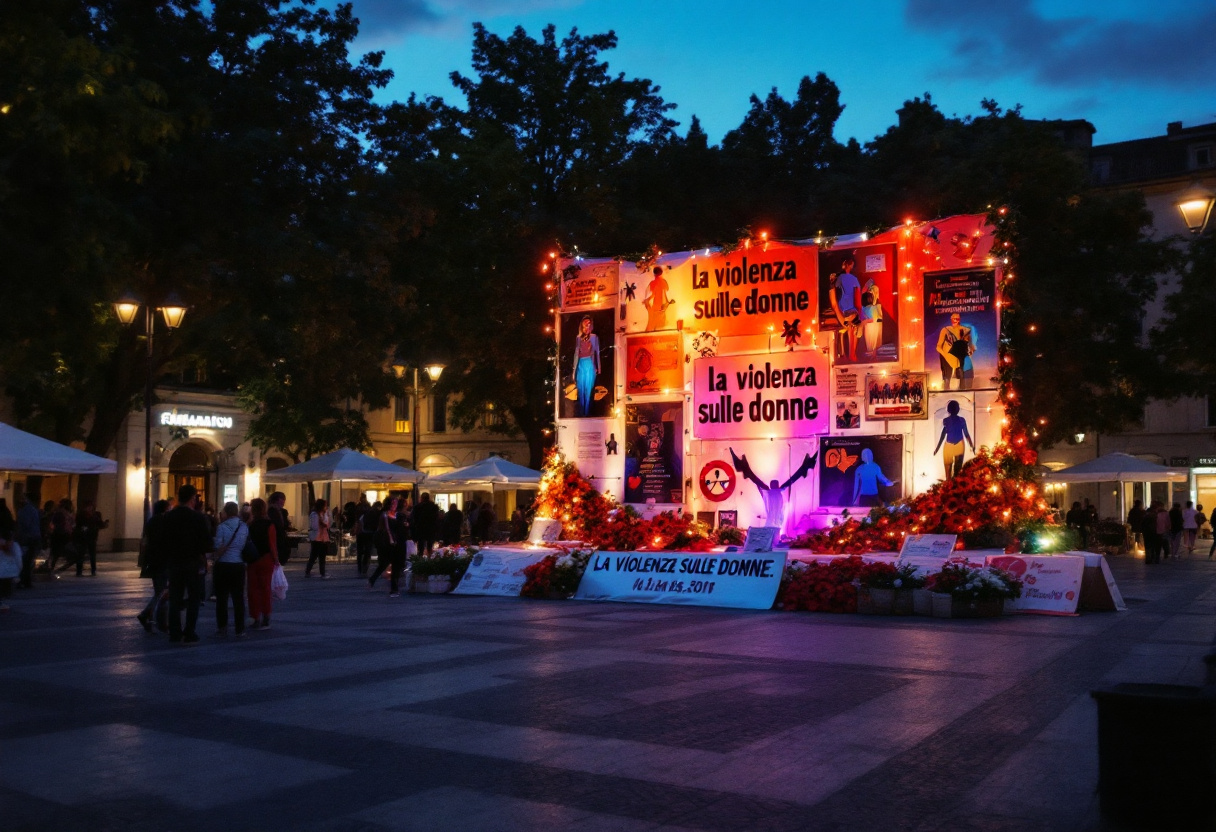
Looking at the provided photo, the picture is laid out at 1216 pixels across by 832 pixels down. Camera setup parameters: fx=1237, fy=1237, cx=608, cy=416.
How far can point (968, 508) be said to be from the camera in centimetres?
1909

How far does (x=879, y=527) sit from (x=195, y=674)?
461 inches

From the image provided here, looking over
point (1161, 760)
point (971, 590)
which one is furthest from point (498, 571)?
point (1161, 760)

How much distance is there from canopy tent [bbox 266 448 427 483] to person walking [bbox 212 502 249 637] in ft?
52.9

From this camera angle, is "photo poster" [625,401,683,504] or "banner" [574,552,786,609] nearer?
"banner" [574,552,786,609]

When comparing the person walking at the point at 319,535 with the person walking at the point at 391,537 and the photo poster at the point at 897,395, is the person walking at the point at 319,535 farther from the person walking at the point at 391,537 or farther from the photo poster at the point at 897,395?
the photo poster at the point at 897,395

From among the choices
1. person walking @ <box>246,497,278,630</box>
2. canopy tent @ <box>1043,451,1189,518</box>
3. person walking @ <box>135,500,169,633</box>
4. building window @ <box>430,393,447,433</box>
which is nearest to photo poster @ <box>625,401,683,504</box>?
person walking @ <box>246,497,278,630</box>

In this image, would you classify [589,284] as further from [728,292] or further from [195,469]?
[195,469]

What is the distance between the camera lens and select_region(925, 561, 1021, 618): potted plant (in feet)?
55.1

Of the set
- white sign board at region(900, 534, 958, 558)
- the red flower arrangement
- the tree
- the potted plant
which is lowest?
the potted plant

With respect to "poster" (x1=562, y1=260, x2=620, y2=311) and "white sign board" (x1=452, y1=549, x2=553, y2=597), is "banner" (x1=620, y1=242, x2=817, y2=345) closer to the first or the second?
"poster" (x1=562, y1=260, x2=620, y2=311)

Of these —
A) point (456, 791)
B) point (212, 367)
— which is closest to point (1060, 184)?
point (212, 367)

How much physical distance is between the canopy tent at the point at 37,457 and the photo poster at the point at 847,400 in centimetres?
1343

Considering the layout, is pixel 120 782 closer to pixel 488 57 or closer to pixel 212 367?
pixel 212 367

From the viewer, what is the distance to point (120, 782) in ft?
22.6
